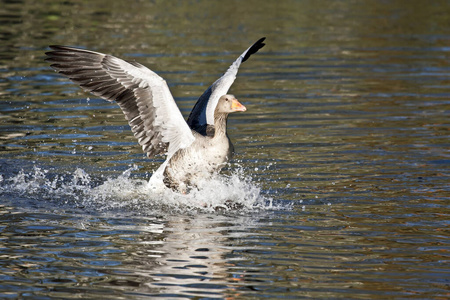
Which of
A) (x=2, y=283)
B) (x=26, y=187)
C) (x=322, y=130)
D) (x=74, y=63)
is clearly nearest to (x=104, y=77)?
(x=74, y=63)

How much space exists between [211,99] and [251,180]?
136 cm

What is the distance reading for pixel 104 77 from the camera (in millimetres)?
9438

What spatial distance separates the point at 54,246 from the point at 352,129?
6.49 meters

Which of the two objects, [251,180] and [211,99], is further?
[211,99]

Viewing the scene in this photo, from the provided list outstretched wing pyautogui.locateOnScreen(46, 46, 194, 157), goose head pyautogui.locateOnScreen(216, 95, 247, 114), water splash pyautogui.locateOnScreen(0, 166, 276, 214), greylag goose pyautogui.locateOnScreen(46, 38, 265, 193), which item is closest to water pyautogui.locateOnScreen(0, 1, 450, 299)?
water splash pyautogui.locateOnScreen(0, 166, 276, 214)

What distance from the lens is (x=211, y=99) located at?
34.4 feet

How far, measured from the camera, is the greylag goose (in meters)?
9.24

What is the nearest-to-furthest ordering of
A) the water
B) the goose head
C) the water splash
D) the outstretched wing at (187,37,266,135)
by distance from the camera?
the water < the water splash < the goose head < the outstretched wing at (187,37,266,135)

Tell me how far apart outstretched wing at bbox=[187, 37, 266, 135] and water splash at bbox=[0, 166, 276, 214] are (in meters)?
0.94

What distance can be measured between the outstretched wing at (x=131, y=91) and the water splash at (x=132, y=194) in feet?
2.25

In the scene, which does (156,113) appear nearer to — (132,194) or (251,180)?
(132,194)

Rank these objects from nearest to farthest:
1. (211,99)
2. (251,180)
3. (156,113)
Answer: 1. (156,113)
2. (251,180)
3. (211,99)

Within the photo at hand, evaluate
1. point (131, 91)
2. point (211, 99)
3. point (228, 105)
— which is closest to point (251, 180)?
point (228, 105)

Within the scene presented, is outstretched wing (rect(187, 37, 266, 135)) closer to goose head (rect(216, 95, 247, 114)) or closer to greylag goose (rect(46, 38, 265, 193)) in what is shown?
greylag goose (rect(46, 38, 265, 193))
